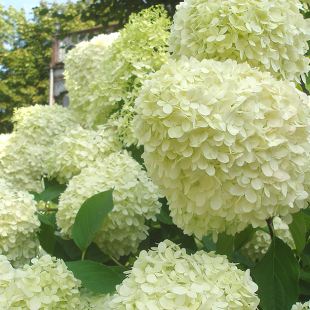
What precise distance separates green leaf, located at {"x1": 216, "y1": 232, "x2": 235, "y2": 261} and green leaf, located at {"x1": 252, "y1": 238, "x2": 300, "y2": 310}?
62mm

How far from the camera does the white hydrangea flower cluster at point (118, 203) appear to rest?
2.43 feet

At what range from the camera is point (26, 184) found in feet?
4.07

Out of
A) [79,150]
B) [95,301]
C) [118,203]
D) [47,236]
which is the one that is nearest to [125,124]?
[79,150]

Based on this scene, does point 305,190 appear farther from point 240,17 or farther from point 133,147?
point 133,147

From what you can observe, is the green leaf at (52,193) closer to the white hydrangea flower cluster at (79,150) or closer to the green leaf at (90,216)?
the white hydrangea flower cluster at (79,150)

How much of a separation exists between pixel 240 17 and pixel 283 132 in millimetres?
243

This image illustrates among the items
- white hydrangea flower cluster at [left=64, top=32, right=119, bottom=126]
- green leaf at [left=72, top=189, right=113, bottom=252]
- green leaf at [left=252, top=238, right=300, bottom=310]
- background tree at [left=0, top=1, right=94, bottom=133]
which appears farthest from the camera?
background tree at [left=0, top=1, right=94, bottom=133]

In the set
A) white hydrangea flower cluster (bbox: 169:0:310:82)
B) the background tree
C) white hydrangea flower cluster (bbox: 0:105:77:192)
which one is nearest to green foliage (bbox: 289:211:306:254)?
white hydrangea flower cluster (bbox: 169:0:310:82)

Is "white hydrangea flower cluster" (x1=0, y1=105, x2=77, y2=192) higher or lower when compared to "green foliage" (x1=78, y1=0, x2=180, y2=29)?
lower

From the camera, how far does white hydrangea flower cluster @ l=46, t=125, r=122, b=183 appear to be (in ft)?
3.04

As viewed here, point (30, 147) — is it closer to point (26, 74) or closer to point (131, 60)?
point (131, 60)

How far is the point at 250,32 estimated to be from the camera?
572mm

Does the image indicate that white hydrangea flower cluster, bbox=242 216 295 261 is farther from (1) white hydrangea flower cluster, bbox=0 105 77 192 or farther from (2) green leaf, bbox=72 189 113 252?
(1) white hydrangea flower cluster, bbox=0 105 77 192

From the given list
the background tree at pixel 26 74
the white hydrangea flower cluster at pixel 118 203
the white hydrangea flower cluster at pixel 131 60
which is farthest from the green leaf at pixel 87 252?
the background tree at pixel 26 74
